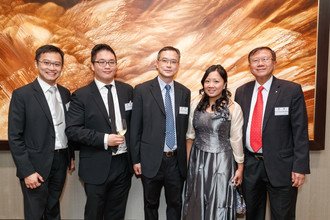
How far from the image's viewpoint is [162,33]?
3010mm

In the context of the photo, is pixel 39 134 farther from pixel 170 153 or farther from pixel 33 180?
pixel 170 153

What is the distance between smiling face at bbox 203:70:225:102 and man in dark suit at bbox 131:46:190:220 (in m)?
0.24

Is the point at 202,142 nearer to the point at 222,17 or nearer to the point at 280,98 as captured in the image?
the point at 280,98

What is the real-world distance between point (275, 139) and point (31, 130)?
199 centimetres

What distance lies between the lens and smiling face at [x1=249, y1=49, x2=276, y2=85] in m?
2.44

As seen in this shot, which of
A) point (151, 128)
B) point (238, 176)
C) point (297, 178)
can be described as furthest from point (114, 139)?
point (297, 178)

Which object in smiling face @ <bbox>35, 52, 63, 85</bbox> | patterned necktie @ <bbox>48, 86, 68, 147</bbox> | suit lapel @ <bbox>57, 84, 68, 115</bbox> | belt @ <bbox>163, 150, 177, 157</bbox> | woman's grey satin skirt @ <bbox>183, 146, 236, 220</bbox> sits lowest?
woman's grey satin skirt @ <bbox>183, 146, 236, 220</bbox>

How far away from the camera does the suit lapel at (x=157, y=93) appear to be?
2523 mm

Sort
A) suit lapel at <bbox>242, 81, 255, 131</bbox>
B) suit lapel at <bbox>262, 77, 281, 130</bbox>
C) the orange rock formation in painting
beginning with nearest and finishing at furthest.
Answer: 1. suit lapel at <bbox>262, 77, 281, 130</bbox>
2. suit lapel at <bbox>242, 81, 255, 131</bbox>
3. the orange rock formation in painting

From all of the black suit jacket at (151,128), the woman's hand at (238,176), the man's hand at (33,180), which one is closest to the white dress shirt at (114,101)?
the black suit jacket at (151,128)

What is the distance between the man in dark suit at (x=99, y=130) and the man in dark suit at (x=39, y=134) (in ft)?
0.54

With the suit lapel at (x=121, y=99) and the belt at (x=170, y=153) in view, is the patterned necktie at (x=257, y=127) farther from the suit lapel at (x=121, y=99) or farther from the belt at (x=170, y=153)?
the suit lapel at (x=121, y=99)

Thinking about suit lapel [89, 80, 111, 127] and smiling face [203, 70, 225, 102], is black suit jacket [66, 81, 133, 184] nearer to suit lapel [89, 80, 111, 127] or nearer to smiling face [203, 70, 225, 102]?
suit lapel [89, 80, 111, 127]

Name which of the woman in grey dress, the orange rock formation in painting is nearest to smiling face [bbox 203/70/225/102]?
the woman in grey dress
